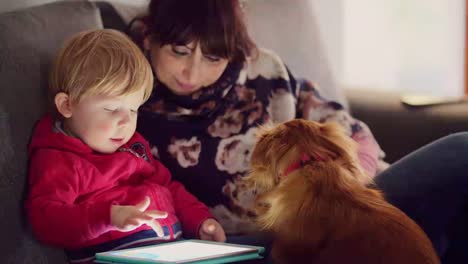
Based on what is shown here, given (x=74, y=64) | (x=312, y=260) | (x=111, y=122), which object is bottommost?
(x=312, y=260)

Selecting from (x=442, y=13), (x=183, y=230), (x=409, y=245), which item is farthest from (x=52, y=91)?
(x=442, y=13)

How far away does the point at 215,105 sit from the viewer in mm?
1697

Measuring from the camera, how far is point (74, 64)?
1.38 metres

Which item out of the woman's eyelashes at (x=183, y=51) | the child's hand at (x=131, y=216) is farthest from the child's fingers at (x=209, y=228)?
the woman's eyelashes at (x=183, y=51)

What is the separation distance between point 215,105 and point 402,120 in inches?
22.1

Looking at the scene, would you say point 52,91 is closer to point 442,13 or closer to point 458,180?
point 458,180

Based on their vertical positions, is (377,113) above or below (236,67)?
below

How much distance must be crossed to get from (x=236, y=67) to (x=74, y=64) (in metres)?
0.44

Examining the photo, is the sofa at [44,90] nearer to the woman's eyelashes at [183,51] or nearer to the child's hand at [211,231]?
the woman's eyelashes at [183,51]

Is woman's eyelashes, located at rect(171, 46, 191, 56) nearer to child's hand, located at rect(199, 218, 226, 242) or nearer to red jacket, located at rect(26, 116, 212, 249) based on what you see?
red jacket, located at rect(26, 116, 212, 249)

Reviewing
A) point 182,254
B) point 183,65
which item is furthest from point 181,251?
point 183,65

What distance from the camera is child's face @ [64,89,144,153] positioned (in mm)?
1394

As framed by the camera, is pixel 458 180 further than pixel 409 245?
Yes

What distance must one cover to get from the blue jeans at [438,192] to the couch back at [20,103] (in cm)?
43
